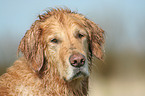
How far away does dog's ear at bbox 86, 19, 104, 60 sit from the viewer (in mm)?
4758

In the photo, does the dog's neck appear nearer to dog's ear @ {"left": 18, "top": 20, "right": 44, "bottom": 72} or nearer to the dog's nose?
dog's ear @ {"left": 18, "top": 20, "right": 44, "bottom": 72}

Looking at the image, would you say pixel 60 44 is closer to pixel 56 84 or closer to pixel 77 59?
pixel 77 59

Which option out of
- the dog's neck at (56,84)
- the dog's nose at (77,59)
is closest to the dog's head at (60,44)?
the dog's nose at (77,59)

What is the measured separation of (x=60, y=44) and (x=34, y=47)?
0.54m

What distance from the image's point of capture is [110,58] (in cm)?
1733

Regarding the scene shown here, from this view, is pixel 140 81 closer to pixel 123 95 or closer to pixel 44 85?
pixel 123 95

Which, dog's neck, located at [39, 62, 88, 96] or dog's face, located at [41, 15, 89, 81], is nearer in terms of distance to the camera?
dog's face, located at [41, 15, 89, 81]

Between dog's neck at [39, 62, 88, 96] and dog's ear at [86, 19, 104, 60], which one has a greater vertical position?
dog's ear at [86, 19, 104, 60]

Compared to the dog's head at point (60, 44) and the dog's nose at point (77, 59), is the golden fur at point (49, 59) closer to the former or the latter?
the dog's head at point (60, 44)

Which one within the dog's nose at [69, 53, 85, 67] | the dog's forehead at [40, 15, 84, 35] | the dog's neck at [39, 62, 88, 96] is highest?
the dog's forehead at [40, 15, 84, 35]

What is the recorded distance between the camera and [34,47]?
14.5 feet

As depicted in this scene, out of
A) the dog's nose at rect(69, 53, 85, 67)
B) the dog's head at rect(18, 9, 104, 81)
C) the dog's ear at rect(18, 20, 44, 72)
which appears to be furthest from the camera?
the dog's ear at rect(18, 20, 44, 72)

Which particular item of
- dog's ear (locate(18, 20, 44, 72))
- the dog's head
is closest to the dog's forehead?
the dog's head

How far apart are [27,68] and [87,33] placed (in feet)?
4.55
